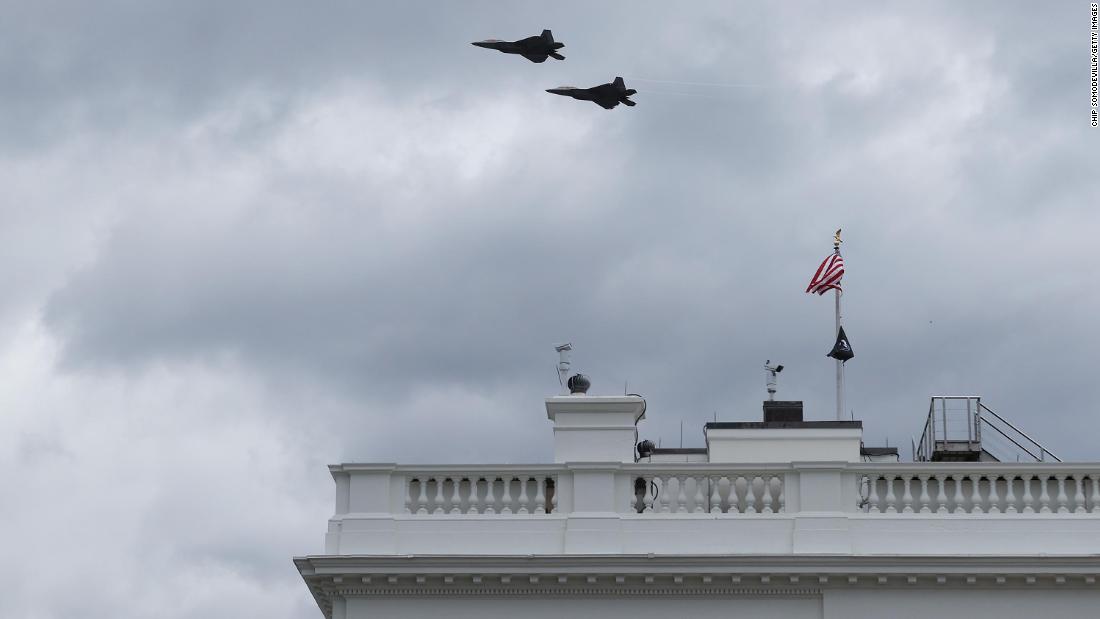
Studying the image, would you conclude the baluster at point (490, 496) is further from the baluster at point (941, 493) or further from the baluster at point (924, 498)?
the baluster at point (941, 493)

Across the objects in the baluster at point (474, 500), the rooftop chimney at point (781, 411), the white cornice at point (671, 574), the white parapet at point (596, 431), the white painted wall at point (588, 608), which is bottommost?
the white painted wall at point (588, 608)

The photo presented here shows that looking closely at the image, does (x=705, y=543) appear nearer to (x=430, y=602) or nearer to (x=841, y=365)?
(x=430, y=602)

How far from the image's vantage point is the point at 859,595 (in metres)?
33.1

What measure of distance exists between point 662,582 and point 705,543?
3.21ft

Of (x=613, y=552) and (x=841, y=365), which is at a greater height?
(x=841, y=365)

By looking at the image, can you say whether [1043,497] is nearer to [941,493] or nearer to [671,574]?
[941,493]

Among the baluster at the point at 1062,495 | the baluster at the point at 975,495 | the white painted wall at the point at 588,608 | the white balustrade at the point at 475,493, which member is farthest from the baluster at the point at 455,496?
the baluster at the point at 1062,495

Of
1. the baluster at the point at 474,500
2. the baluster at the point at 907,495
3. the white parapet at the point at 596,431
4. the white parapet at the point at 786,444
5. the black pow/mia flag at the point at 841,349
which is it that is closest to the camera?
the baluster at the point at 907,495

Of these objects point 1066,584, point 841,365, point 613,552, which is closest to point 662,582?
point 613,552

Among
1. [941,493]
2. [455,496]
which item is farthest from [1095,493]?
[455,496]

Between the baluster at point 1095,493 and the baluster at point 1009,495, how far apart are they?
3.72ft

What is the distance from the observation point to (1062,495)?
33.8 metres

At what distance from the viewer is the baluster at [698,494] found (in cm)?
3428

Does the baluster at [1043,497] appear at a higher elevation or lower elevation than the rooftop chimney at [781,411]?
lower
